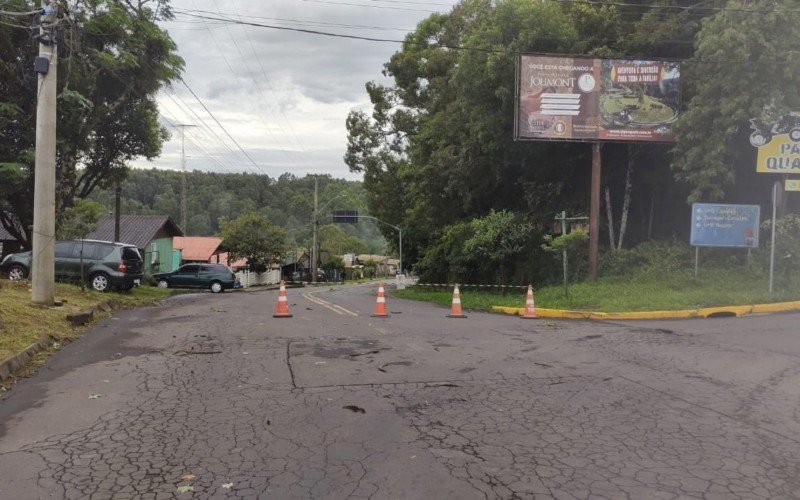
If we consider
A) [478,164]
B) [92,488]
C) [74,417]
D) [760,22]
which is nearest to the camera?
[92,488]

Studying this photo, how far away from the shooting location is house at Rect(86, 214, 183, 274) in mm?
41656

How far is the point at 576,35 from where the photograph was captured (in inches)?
835

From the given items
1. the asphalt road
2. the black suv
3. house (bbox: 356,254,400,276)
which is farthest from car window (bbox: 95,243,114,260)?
house (bbox: 356,254,400,276)

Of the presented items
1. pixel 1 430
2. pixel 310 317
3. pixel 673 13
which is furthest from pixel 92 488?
pixel 673 13

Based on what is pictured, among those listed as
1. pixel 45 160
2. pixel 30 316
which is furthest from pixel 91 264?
pixel 30 316

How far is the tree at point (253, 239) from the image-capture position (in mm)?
46312

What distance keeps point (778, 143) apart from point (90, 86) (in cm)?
2160

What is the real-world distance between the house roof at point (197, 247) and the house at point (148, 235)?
27.5 ft

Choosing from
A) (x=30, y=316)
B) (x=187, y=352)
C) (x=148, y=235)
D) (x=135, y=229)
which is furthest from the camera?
(x=135, y=229)

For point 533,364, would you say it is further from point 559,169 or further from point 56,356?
point 559,169

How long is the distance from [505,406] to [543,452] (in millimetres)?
1272

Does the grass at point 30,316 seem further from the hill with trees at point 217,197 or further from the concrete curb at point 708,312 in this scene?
the hill with trees at point 217,197

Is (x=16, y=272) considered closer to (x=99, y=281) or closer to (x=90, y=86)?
(x=99, y=281)

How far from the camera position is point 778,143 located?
17188 mm
